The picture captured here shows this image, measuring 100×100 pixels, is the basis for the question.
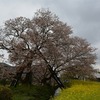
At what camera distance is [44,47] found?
41.5 metres

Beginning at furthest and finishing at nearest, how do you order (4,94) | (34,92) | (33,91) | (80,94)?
(33,91)
(34,92)
(4,94)
(80,94)

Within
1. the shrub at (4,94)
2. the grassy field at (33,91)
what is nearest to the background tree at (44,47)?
the grassy field at (33,91)

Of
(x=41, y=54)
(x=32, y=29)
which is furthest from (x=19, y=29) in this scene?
(x=41, y=54)

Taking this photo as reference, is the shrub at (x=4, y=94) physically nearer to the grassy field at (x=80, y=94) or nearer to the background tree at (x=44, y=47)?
the grassy field at (x=80, y=94)

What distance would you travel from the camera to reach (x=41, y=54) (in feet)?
133

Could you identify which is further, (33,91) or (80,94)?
(33,91)

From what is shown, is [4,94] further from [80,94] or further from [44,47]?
[44,47]

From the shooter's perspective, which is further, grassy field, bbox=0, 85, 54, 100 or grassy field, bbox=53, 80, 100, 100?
grassy field, bbox=0, 85, 54, 100

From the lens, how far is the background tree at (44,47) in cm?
4094

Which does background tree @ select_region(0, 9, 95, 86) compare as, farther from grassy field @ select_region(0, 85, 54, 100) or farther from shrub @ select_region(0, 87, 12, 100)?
shrub @ select_region(0, 87, 12, 100)

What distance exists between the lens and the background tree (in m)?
40.9

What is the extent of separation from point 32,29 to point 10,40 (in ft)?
9.97

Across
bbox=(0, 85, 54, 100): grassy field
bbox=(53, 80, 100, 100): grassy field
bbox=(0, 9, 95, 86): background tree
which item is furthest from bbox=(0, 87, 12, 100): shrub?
bbox=(0, 9, 95, 86): background tree

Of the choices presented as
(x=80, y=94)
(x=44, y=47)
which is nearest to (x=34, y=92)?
(x=44, y=47)
